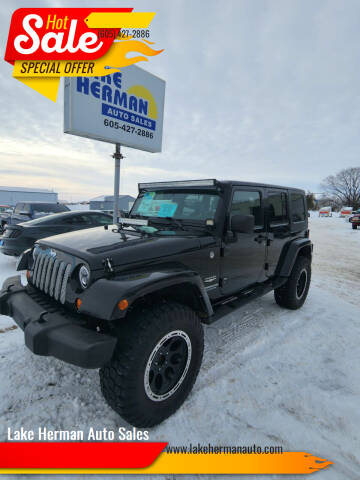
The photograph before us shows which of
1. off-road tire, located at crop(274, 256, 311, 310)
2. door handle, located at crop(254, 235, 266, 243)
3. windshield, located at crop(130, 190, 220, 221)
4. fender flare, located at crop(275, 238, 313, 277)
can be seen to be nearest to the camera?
windshield, located at crop(130, 190, 220, 221)

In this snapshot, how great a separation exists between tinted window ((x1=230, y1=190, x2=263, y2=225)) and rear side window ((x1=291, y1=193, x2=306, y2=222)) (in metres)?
1.17

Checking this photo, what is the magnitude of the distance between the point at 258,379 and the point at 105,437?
146 centimetres

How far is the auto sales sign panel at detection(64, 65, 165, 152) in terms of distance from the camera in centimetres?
615

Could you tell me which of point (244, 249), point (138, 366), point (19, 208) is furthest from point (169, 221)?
point (19, 208)

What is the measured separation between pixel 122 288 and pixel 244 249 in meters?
1.85

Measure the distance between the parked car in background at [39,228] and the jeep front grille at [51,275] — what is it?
4.05 meters

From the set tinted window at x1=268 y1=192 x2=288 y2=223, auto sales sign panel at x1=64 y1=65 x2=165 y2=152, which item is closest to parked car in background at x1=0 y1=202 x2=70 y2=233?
auto sales sign panel at x1=64 y1=65 x2=165 y2=152

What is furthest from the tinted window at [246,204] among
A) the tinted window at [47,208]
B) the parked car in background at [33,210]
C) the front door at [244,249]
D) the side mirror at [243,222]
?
the tinted window at [47,208]

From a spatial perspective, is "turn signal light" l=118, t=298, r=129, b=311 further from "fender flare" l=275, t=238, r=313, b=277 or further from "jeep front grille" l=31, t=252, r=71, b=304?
"fender flare" l=275, t=238, r=313, b=277

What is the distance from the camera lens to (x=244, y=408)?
219 cm

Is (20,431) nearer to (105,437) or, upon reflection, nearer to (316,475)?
(105,437)

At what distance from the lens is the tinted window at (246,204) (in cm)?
299

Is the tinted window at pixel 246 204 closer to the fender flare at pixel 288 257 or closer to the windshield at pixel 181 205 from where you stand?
the windshield at pixel 181 205

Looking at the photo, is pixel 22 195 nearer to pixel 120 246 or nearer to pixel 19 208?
pixel 19 208
